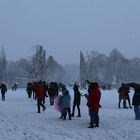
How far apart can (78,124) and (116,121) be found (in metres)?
1.81

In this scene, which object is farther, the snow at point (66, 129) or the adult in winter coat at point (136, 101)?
the adult in winter coat at point (136, 101)

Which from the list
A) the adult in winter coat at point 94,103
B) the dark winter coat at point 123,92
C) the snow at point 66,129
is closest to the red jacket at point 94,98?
the adult in winter coat at point 94,103

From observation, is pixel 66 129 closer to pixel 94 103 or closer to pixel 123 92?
pixel 94 103

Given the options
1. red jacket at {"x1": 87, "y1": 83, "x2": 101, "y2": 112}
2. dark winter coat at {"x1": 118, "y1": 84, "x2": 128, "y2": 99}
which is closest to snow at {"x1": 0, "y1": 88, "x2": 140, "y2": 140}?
red jacket at {"x1": 87, "y1": 83, "x2": 101, "y2": 112}

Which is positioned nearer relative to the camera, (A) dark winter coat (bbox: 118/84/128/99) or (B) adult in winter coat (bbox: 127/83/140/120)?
(B) adult in winter coat (bbox: 127/83/140/120)

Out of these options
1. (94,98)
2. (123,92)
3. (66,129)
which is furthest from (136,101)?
(123,92)

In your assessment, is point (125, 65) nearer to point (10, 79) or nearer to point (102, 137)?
point (10, 79)

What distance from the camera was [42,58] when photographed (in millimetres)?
101438

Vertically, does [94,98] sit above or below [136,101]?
above

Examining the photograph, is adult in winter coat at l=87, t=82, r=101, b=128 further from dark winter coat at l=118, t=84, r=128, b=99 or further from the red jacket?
dark winter coat at l=118, t=84, r=128, b=99

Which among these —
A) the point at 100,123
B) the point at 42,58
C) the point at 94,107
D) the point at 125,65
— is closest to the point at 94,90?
the point at 94,107

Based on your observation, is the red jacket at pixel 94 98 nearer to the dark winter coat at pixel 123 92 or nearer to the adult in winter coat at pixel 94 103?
the adult in winter coat at pixel 94 103

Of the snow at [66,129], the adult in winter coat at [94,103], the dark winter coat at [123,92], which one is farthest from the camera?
the dark winter coat at [123,92]

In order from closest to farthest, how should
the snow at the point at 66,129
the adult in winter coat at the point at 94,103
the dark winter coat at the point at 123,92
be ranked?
the snow at the point at 66,129, the adult in winter coat at the point at 94,103, the dark winter coat at the point at 123,92
